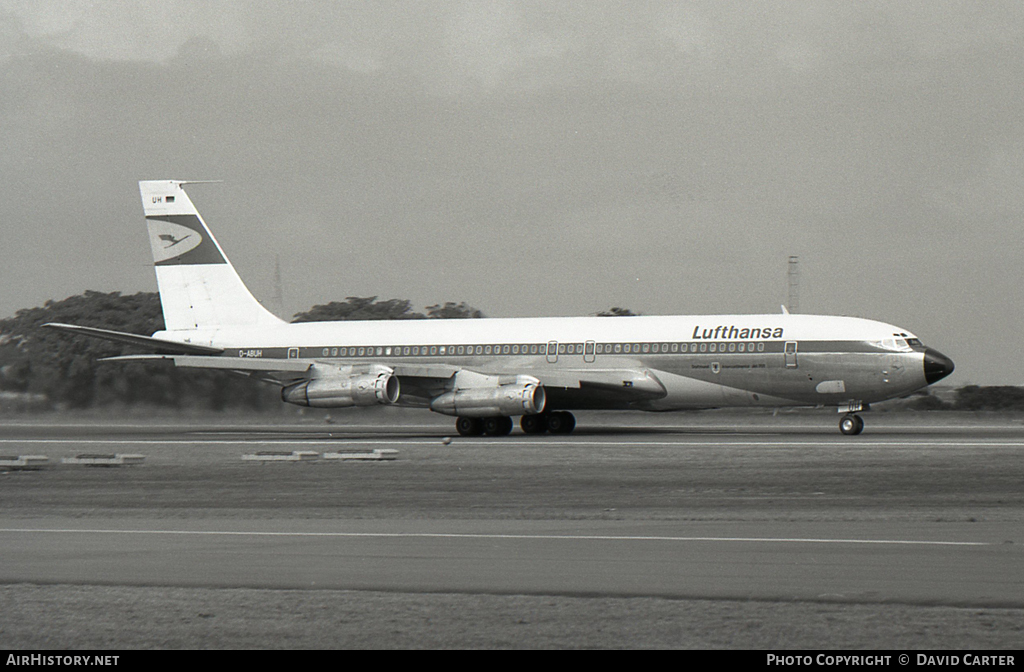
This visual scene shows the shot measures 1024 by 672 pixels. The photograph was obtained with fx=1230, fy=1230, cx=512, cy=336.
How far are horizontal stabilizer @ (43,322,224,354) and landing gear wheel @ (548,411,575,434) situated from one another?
42.7ft

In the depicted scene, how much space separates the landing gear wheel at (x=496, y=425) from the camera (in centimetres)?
4238

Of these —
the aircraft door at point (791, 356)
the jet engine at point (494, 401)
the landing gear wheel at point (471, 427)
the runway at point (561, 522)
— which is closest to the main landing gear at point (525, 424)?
the landing gear wheel at point (471, 427)

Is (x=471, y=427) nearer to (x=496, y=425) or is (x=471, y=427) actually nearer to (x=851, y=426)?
(x=496, y=425)

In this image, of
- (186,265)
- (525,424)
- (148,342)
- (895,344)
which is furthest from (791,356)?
(186,265)

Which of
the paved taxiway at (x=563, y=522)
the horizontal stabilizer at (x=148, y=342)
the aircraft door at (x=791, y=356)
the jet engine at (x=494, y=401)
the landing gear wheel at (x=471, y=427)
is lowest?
the paved taxiway at (x=563, y=522)

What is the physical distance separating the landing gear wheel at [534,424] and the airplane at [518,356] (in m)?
0.05

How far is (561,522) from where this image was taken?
56.6ft

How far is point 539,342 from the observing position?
141 ft

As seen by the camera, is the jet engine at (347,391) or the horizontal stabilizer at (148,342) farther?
the horizontal stabilizer at (148,342)

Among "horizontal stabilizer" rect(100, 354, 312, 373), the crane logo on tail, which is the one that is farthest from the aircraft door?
the crane logo on tail

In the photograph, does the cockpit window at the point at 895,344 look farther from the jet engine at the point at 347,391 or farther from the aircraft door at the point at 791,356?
the jet engine at the point at 347,391

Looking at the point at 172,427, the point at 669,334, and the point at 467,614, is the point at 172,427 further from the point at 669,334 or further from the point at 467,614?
the point at 467,614
